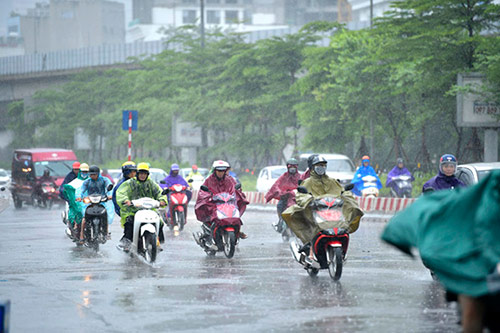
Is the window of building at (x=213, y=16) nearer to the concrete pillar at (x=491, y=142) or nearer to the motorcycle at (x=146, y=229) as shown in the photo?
the concrete pillar at (x=491, y=142)

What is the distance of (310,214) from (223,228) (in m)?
3.57

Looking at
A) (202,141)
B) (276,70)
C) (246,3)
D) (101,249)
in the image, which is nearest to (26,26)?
(246,3)

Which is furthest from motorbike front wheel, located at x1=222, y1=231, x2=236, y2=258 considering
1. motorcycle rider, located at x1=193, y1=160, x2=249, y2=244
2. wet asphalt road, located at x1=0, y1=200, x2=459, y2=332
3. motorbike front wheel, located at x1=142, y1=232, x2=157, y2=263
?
motorbike front wheel, located at x1=142, y1=232, x2=157, y2=263

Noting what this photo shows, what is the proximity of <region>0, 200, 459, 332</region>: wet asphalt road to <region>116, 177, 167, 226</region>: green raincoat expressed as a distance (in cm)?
83

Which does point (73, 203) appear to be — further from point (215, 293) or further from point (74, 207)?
point (215, 293)

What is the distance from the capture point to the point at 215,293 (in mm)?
11586

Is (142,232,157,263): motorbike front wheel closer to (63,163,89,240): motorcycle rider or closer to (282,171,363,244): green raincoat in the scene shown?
(282,171,363,244): green raincoat

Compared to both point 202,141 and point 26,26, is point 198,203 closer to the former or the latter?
point 202,141

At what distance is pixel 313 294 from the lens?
11.5 m

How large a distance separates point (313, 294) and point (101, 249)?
8.09 meters

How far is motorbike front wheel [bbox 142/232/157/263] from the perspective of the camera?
15.0m

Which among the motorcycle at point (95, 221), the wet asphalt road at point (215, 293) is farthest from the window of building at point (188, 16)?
the wet asphalt road at point (215, 293)

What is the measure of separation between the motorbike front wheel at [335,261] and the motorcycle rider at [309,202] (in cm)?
31

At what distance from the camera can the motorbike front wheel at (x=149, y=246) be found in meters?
15.0
